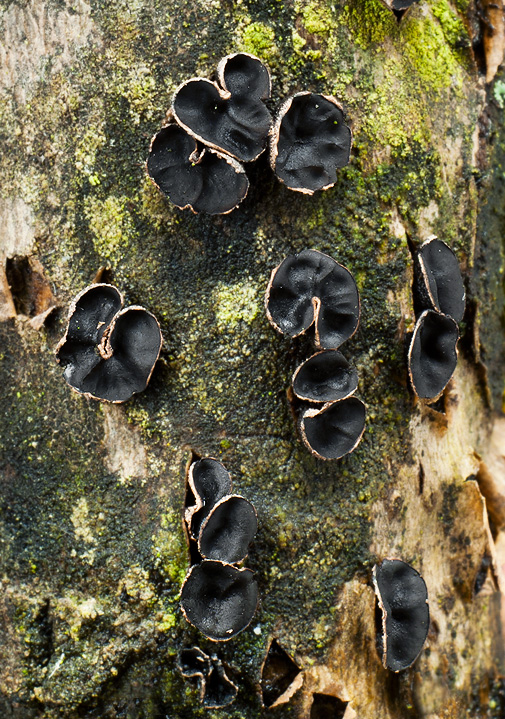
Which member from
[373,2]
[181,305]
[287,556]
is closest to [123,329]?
[181,305]

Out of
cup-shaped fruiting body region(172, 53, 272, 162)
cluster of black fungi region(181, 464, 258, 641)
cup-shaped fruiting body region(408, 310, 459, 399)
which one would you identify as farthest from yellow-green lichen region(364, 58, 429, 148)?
cluster of black fungi region(181, 464, 258, 641)

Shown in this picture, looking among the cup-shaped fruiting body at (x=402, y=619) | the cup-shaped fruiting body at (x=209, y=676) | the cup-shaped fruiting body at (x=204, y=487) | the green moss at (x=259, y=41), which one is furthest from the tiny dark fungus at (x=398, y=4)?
the cup-shaped fruiting body at (x=209, y=676)

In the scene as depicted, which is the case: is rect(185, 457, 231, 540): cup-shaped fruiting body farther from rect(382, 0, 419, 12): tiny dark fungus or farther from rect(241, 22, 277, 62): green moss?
rect(382, 0, 419, 12): tiny dark fungus

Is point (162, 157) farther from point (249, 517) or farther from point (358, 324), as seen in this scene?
point (249, 517)

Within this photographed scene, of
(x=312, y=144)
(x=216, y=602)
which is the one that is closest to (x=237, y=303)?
(x=312, y=144)

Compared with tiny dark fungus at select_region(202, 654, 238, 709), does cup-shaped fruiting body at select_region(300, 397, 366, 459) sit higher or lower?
higher

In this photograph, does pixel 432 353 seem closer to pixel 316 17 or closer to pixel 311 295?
pixel 311 295

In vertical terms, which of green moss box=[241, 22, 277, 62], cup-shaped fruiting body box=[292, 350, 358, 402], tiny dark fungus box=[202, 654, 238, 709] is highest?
green moss box=[241, 22, 277, 62]
